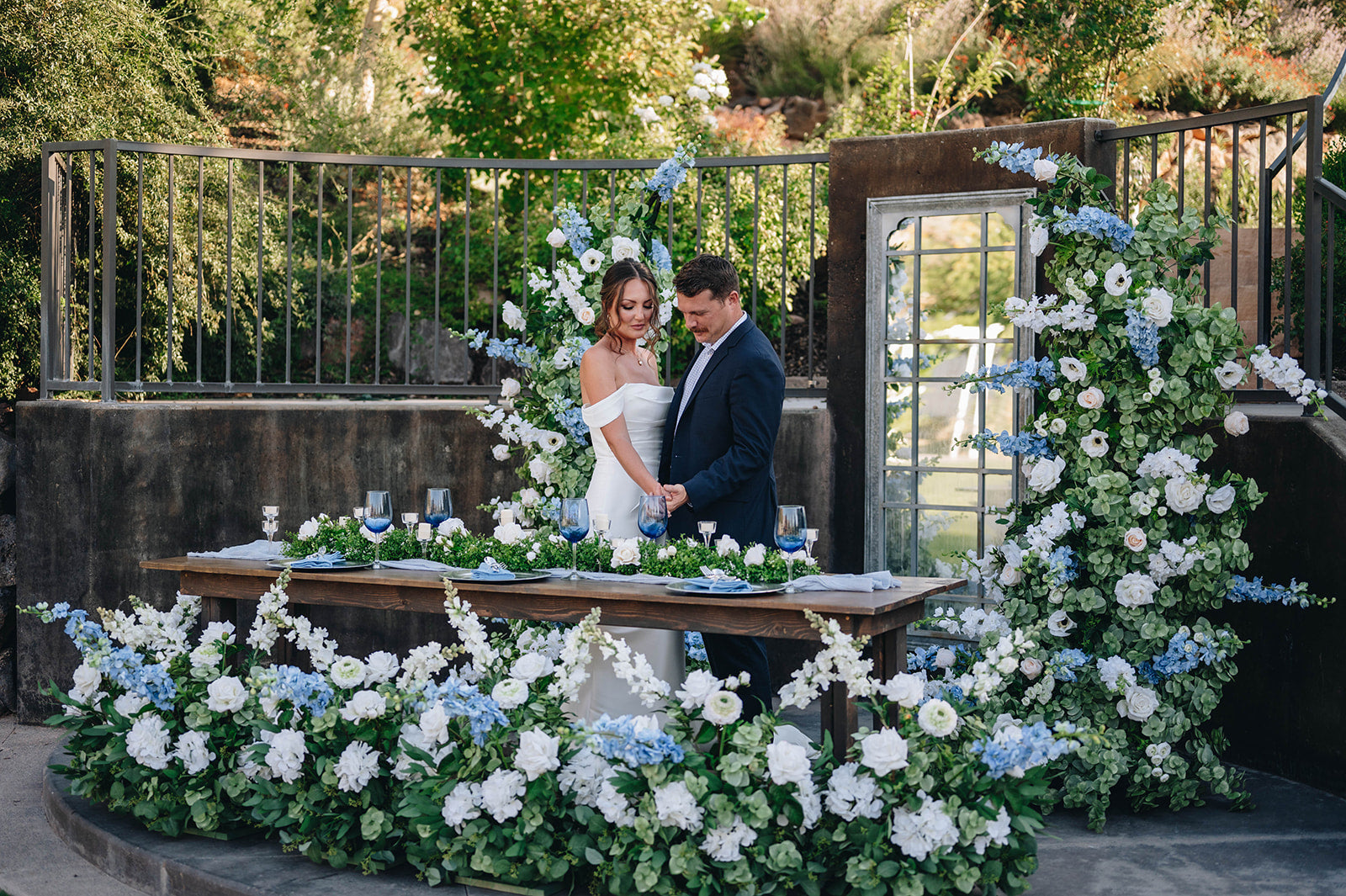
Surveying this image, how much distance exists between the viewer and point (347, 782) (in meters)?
3.45

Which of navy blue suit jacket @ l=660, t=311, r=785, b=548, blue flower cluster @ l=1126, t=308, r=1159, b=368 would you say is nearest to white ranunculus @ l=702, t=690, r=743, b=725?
navy blue suit jacket @ l=660, t=311, r=785, b=548

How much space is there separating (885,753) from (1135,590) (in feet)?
4.47

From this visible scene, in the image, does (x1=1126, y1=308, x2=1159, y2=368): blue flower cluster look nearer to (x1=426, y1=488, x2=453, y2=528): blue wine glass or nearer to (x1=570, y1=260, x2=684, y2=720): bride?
(x1=570, y1=260, x2=684, y2=720): bride

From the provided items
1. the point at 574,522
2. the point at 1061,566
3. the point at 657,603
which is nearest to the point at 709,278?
the point at 574,522

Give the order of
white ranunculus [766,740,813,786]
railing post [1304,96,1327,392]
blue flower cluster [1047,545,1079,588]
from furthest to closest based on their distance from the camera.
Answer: railing post [1304,96,1327,392] < blue flower cluster [1047,545,1079,588] < white ranunculus [766,740,813,786]

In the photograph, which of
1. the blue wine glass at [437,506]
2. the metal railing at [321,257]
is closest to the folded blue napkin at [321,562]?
the blue wine glass at [437,506]

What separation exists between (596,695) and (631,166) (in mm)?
2869

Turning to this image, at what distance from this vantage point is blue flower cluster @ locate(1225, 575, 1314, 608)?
3.93 metres

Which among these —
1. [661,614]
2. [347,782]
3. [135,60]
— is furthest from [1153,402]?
[135,60]

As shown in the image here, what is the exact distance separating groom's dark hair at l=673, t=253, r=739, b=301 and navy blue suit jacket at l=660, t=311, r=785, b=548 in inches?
6.1

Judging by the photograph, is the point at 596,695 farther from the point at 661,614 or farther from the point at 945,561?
the point at 945,561

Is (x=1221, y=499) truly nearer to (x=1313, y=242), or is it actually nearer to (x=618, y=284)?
(x=1313, y=242)

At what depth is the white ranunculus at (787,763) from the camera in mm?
3010

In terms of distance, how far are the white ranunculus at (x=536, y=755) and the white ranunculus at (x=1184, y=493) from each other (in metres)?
2.10
